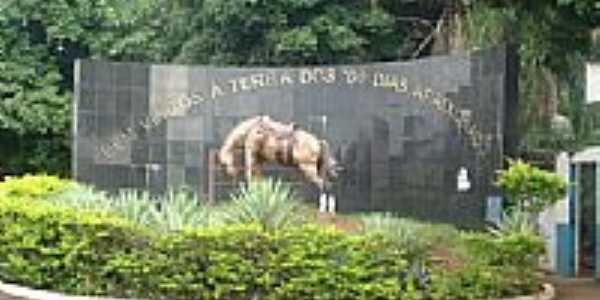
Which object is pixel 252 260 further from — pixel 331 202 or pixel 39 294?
pixel 331 202

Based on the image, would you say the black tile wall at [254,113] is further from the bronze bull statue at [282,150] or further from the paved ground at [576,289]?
the paved ground at [576,289]

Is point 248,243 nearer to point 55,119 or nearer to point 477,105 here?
point 477,105

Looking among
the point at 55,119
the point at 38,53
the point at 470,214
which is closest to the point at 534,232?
the point at 470,214

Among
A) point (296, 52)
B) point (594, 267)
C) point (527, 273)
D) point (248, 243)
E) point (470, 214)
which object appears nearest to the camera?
point (248, 243)

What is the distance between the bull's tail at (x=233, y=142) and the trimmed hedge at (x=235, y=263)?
6.95 meters

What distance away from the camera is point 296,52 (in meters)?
25.2

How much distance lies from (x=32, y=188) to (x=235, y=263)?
5.81 metres

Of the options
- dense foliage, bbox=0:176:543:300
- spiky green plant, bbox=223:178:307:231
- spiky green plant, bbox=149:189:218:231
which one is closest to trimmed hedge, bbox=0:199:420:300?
dense foliage, bbox=0:176:543:300

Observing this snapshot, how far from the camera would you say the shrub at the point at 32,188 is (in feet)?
56.8

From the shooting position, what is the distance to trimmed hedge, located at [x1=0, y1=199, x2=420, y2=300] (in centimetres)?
1338

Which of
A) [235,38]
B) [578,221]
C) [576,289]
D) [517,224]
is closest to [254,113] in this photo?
[235,38]

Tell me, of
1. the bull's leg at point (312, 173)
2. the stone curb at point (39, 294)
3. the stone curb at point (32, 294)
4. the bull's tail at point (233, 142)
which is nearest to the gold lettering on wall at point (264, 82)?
the bull's tail at point (233, 142)

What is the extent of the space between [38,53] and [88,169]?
11176mm

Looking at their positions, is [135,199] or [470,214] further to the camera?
[470,214]
